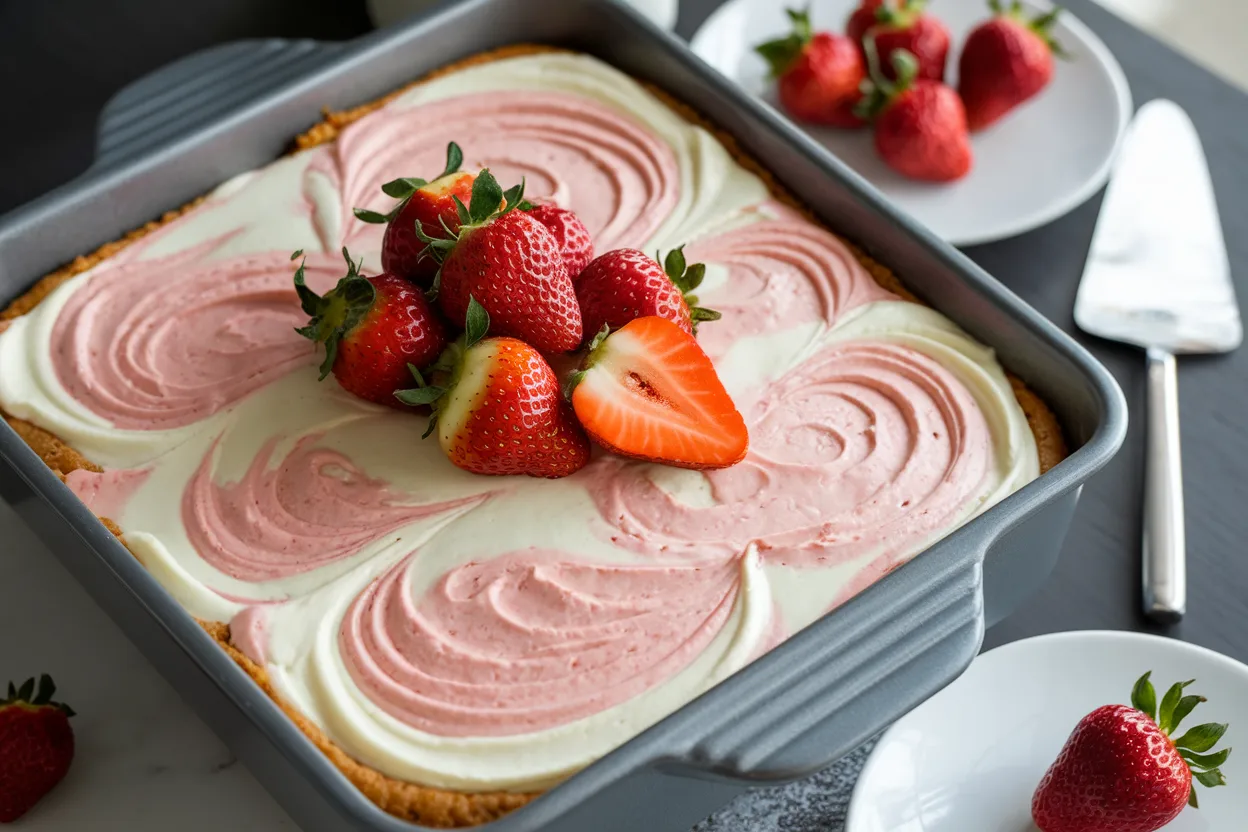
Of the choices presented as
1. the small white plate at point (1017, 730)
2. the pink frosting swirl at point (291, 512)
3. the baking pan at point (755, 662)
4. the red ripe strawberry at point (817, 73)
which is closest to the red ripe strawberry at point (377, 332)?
the pink frosting swirl at point (291, 512)

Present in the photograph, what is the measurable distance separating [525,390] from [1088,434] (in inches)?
27.0

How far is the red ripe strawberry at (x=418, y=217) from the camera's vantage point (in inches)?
64.5

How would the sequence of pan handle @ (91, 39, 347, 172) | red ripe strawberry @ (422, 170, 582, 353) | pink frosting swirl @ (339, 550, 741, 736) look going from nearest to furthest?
pink frosting swirl @ (339, 550, 741, 736)
red ripe strawberry @ (422, 170, 582, 353)
pan handle @ (91, 39, 347, 172)

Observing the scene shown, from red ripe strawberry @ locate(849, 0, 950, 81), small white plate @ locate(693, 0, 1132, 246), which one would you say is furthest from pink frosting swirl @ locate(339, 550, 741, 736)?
red ripe strawberry @ locate(849, 0, 950, 81)

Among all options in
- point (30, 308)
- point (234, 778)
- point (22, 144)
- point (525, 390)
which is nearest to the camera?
point (525, 390)

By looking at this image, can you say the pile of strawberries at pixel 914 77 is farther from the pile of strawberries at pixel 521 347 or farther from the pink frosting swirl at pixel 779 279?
the pile of strawberries at pixel 521 347

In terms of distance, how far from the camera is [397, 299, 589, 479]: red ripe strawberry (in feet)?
4.89

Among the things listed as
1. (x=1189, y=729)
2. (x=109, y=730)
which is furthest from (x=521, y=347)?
(x=1189, y=729)

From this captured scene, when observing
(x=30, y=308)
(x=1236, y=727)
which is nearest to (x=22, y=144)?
(x=30, y=308)

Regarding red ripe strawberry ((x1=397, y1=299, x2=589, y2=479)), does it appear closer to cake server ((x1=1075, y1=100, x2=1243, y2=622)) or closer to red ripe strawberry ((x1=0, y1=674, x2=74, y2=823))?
red ripe strawberry ((x1=0, y1=674, x2=74, y2=823))

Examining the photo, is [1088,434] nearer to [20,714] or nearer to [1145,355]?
[1145,355]

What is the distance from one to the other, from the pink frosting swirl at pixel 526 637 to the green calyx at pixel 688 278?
1.05ft

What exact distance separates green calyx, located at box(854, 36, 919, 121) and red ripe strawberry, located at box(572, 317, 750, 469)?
0.87 metres

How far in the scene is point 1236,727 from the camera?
1.55 metres
